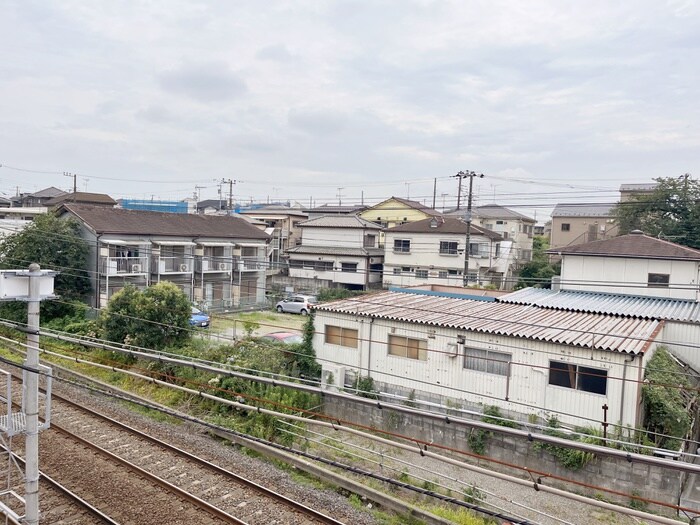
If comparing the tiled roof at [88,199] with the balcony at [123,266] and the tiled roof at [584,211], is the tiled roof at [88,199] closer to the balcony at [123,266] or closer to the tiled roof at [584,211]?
the balcony at [123,266]

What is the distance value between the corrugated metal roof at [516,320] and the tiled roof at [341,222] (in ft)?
53.4

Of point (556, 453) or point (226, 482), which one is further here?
point (556, 453)

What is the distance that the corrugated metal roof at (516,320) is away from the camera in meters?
10.7

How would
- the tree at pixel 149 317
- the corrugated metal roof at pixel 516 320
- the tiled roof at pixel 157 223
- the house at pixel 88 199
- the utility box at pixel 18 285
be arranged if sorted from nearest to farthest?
the utility box at pixel 18 285 < the corrugated metal roof at pixel 516 320 < the tree at pixel 149 317 < the tiled roof at pixel 157 223 < the house at pixel 88 199

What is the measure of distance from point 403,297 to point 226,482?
910cm

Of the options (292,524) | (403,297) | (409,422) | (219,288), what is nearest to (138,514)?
(292,524)

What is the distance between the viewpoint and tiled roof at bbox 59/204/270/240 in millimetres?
23500

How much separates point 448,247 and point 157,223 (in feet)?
51.8

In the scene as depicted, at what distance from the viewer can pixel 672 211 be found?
93.5 ft

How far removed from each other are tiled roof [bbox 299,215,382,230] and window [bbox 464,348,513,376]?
2051 cm

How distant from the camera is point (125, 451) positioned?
9.69 m

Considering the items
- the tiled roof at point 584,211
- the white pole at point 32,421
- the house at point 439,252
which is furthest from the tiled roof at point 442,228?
the white pole at point 32,421

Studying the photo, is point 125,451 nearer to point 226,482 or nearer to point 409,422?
point 226,482

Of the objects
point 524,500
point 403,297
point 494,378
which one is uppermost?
point 403,297
